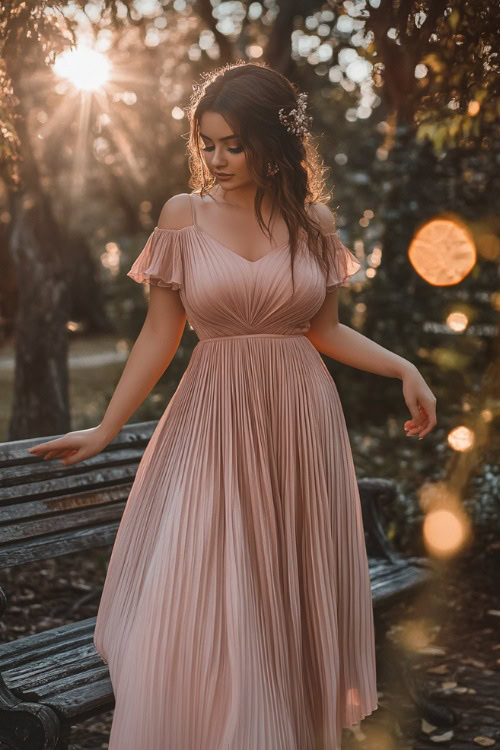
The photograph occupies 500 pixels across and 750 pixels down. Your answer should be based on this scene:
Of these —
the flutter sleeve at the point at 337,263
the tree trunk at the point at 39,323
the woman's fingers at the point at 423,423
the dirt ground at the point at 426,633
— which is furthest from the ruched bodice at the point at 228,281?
the tree trunk at the point at 39,323

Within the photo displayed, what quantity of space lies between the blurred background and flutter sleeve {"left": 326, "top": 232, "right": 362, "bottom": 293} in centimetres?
74

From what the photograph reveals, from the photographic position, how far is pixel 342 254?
3.04m

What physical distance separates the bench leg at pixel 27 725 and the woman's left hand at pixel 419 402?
4.61 ft

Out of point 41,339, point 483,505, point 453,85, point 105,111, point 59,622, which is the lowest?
point 59,622

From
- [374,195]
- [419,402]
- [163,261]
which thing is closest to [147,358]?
[163,261]

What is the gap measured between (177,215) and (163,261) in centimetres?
16

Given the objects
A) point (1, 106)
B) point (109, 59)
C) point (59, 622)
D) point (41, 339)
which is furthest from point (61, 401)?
point (1, 106)

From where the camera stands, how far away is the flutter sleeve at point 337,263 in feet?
9.71

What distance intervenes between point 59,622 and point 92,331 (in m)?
23.9

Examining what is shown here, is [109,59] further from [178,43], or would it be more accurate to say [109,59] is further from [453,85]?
[453,85]

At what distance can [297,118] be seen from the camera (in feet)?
9.20

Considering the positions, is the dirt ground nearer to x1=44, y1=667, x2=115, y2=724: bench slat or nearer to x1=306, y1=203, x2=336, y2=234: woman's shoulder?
x1=44, y1=667, x2=115, y2=724: bench slat

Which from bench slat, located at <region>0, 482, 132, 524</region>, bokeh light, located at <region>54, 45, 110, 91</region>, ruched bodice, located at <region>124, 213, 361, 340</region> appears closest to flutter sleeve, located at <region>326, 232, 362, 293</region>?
ruched bodice, located at <region>124, 213, 361, 340</region>

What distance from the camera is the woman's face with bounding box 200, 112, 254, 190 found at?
269 centimetres
